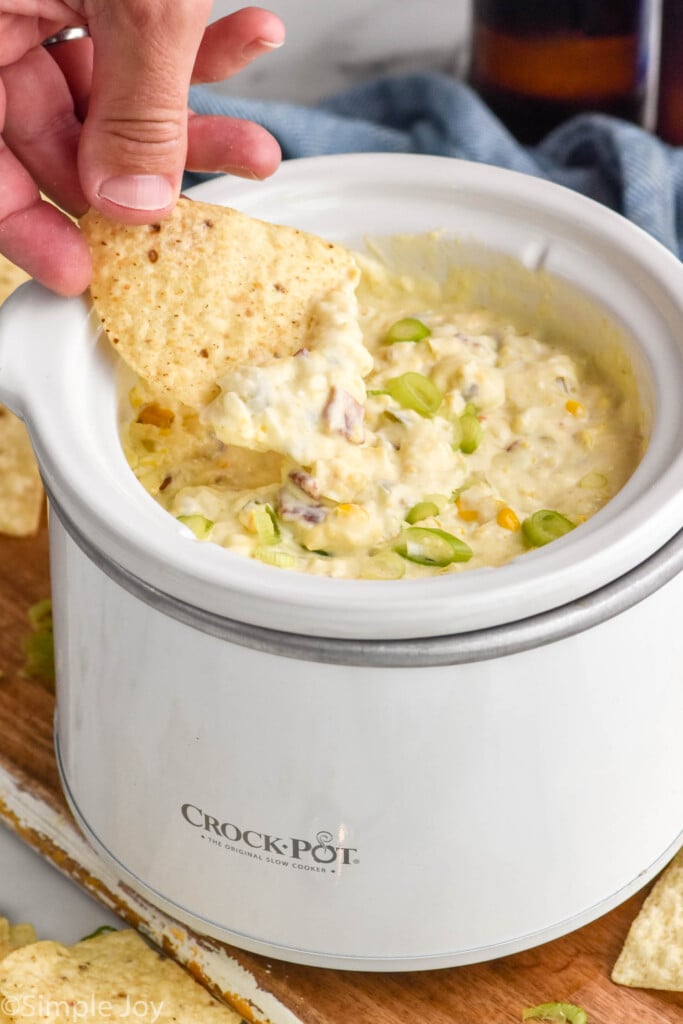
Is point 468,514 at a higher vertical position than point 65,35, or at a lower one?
lower

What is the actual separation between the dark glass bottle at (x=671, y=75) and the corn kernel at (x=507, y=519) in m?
1.69

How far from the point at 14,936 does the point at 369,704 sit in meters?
0.79

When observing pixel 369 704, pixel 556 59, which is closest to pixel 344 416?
pixel 369 704

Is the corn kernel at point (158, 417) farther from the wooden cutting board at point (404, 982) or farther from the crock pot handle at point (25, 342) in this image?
the wooden cutting board at point (404, 982)

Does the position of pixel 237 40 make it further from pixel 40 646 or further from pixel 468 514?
pixel 40 646

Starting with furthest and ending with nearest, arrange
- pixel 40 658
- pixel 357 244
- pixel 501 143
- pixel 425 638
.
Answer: pixel 501 143 → pixel 40 658 → pixel 357 244 → pixel 425 638

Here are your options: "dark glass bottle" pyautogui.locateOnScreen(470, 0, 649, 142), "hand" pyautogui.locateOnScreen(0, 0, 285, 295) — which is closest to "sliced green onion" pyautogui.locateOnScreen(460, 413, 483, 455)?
"hand" pyautogui.locateOnScreen(0, 0, 285, 295)

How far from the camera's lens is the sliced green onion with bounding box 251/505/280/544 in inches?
70.9

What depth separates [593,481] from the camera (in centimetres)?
193

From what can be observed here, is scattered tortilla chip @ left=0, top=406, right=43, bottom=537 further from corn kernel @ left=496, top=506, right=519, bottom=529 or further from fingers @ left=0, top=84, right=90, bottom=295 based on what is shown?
corn kernel @ left=496, top=506, right=519, bottom=529

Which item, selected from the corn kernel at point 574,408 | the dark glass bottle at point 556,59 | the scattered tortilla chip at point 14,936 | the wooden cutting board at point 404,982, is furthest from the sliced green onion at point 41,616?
the dark glass bottle at point 556,59

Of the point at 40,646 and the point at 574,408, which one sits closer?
the point at 574,408

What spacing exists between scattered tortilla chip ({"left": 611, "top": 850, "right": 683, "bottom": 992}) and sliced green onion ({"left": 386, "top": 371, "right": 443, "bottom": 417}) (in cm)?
77

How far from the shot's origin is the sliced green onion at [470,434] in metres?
1.98
